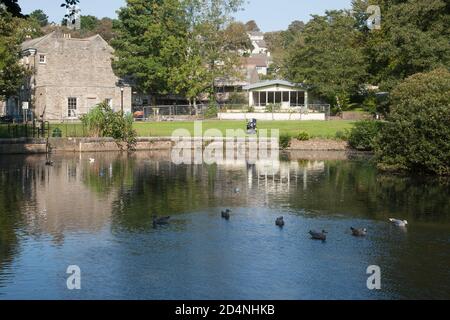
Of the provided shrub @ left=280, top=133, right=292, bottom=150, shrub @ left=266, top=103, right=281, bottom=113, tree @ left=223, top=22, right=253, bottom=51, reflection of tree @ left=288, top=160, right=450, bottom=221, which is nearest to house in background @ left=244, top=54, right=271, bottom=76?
tree @ left=223, top=22, right=253, bottom=51

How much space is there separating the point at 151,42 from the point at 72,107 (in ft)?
37.4

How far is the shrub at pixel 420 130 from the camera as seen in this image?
37906 mm

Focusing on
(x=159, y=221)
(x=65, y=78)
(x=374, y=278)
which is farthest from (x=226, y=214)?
(x=65, y=78)

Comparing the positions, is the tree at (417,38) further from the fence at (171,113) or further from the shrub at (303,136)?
the fence at (171,113)

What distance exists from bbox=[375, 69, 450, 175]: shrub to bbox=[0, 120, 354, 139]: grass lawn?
15.5m

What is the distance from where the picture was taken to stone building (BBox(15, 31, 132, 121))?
234 ft

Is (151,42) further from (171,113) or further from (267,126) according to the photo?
(267,126)

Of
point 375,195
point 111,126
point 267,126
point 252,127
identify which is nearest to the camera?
point 375,195

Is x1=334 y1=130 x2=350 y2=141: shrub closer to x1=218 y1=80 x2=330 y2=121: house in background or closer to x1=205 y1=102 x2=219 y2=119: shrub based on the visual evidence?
x1=218 y1=80 x2=330 y2=121: house in background

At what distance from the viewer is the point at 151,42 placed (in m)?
74.8

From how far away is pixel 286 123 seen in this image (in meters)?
65.8

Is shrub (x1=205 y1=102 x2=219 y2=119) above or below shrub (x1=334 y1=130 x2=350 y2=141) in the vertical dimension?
above

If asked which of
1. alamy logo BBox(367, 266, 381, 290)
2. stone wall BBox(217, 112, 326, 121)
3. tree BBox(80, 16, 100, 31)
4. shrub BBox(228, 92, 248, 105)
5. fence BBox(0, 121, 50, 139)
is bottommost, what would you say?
alamy logo BBox(367, 266, 381, 290)

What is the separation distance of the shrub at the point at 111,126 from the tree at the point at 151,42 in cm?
1923
